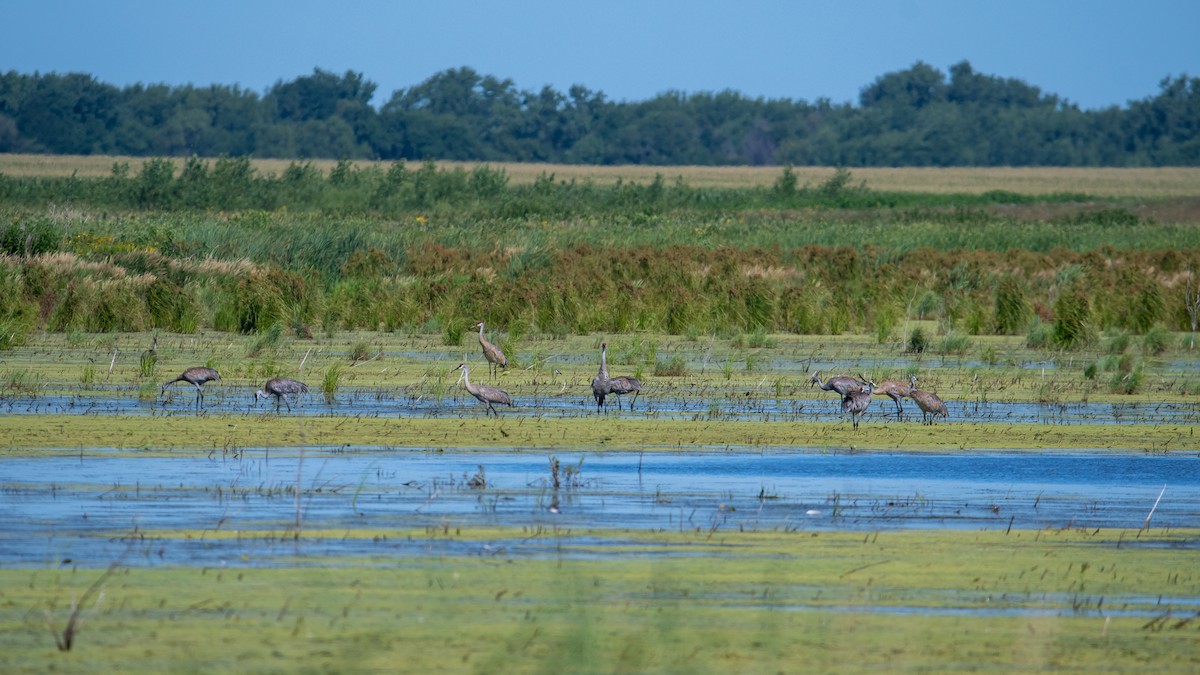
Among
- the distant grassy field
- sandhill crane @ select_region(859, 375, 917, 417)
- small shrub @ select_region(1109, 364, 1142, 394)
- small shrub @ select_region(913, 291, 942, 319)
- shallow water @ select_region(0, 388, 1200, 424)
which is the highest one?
the distant grassy field

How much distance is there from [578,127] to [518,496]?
11816 cm

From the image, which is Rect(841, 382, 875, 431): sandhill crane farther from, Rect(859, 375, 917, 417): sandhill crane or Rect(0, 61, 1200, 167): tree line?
Rect(0, 61, 1200, 167): tree line

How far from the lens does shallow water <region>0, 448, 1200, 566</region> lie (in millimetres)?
8266

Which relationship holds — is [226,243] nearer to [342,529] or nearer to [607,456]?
[607,456]

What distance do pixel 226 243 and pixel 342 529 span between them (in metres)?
19.4

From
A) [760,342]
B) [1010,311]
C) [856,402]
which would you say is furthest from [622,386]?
[1010,311]

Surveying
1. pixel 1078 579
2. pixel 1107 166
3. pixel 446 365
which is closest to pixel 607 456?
pixel 1078 579

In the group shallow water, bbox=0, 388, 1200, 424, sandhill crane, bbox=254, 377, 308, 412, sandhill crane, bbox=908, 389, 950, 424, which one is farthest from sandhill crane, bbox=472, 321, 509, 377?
sandhill crane, bbox=908, 389, 950, 424

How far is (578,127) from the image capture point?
4993 inches

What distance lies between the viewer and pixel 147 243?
1020 inches

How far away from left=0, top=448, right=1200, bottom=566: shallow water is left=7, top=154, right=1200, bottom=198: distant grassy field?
63092 millimetres

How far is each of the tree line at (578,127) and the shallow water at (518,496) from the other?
98.2 meters

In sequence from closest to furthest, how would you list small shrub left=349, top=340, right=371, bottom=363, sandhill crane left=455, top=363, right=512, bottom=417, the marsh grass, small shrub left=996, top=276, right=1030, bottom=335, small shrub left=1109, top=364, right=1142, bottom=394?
the marsh grass < sandhill crane left=455, top=363, right=512, bottom=417 < small shrub left=1109, top=364, right=1142, bottom=394 < small shrub left=349, top=340, right=371, bottom=363 < small shrub left=996, top=276, right=1030, bottom=335

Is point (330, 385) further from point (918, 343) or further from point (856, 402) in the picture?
point (918, 343)
